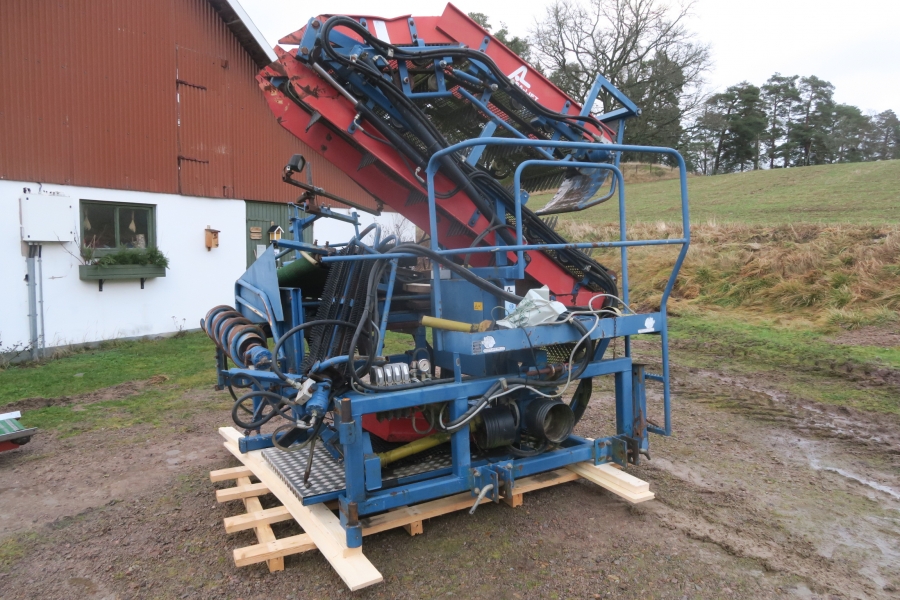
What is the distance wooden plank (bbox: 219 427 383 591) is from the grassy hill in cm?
1305

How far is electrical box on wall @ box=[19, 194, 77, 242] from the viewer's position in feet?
28.2

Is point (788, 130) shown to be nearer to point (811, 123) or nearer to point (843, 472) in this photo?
point (811, 123)

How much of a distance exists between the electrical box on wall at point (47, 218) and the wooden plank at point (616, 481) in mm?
8411

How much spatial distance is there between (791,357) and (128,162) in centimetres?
1024

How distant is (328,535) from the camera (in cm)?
316

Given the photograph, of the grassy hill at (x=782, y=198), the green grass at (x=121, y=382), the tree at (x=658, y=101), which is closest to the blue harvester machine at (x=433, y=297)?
the green grass at (x=121, y=382)

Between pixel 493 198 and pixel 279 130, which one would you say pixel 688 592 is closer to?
pixel 493 198

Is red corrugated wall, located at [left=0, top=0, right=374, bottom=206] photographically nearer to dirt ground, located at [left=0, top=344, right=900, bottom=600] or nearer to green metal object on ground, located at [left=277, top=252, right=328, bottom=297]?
dirt ground, located at [left=0, top=344, right=900, bottom=600]

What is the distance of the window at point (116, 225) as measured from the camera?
946 centimetres

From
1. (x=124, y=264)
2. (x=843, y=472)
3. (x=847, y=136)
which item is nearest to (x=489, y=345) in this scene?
(x=843, y=472)

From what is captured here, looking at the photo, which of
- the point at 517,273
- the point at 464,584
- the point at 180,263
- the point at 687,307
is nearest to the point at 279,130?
the point at 180,263

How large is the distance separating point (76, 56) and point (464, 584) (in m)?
10.0

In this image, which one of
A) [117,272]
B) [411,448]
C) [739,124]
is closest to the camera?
[411,448]

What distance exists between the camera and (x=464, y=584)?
291cm
